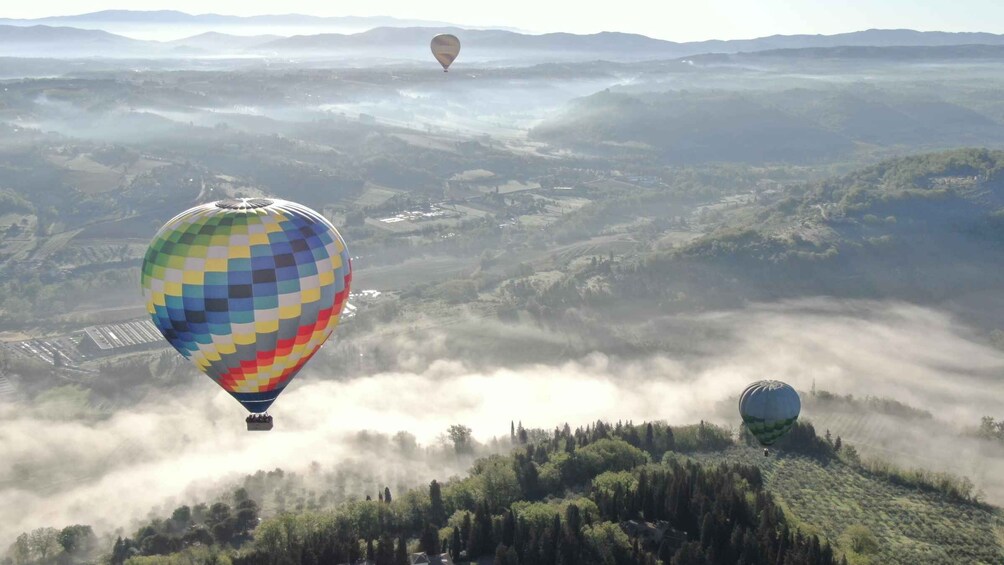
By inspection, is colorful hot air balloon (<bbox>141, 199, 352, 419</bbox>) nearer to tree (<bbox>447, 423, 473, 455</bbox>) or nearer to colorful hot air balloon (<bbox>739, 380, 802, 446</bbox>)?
colorful hot air balloon (<bbox>739, 380, 802, 446</bbox>)

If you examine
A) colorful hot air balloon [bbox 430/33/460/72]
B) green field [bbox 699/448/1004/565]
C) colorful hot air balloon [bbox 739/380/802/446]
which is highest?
colorful hot air balloon [bbox 430/33/460/72]

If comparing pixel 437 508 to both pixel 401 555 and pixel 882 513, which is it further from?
pixel 882 513

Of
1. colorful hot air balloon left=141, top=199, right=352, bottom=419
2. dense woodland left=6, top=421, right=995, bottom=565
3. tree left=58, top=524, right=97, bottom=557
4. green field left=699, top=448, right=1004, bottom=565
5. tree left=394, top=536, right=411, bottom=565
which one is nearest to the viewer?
colorful hot air balloon left=141, top=199, right=352, bottom=419

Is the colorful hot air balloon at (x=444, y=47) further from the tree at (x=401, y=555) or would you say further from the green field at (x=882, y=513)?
the tree at (x=401, y=555)

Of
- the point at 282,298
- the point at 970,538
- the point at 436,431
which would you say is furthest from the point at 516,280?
the point at 282,298

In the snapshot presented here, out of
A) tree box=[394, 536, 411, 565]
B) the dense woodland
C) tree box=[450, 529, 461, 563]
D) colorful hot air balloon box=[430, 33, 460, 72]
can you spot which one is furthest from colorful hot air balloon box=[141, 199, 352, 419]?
colorful hot air balloon box=[430, 33, 460, 72]

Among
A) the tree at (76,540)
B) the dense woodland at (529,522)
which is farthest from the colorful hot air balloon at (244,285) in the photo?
the tree at (76,540)

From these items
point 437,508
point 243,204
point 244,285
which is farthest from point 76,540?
point 243,204
